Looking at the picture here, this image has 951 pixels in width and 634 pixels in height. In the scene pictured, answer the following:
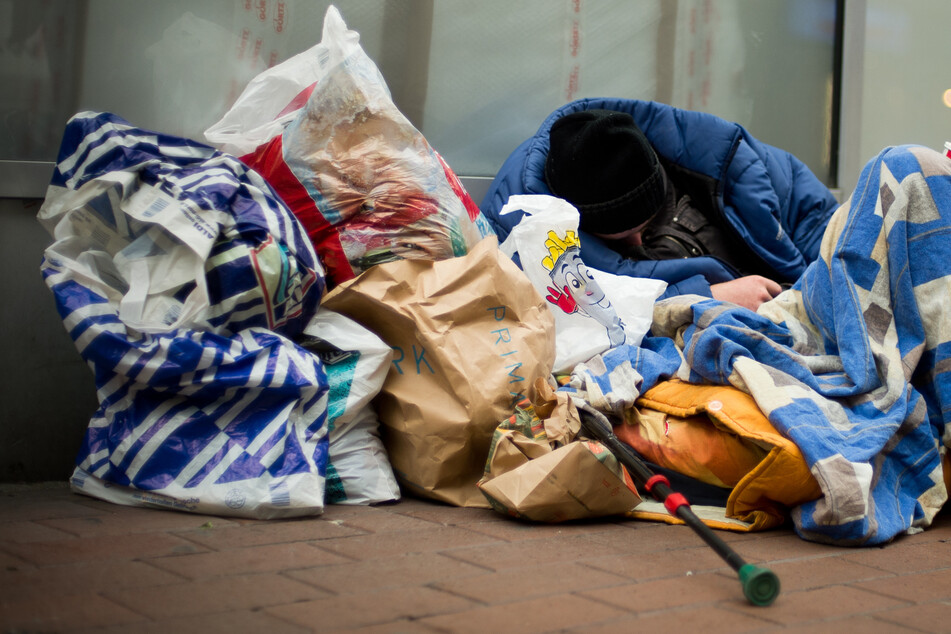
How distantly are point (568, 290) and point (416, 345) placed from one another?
53cm

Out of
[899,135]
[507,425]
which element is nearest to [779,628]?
[507,425]

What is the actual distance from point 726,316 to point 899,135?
228 centimetres

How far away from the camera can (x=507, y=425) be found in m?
1.93

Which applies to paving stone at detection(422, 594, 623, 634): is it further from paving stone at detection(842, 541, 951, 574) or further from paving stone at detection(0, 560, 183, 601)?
paving stone at detection(842, 541, 951, 574)

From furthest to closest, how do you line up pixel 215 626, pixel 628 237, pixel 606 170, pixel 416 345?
pixel 628 237, pixel 606 170, pixel 416 345, pixel 215 626

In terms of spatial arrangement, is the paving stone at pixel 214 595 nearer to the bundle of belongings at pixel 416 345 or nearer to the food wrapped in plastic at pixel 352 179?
the bundle of belongings at pixel 416 345

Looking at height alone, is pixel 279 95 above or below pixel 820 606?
above

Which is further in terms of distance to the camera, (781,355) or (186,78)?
(186,78)

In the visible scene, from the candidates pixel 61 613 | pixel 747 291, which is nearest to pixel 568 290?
pixel 747 291

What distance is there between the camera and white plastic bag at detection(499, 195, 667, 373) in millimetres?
2338

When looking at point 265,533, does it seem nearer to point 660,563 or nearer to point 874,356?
point 660,563

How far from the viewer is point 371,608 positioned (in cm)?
128

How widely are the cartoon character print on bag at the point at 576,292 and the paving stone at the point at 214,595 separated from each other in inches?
47.5

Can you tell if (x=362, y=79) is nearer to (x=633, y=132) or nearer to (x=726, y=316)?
(x=633, y=132)
